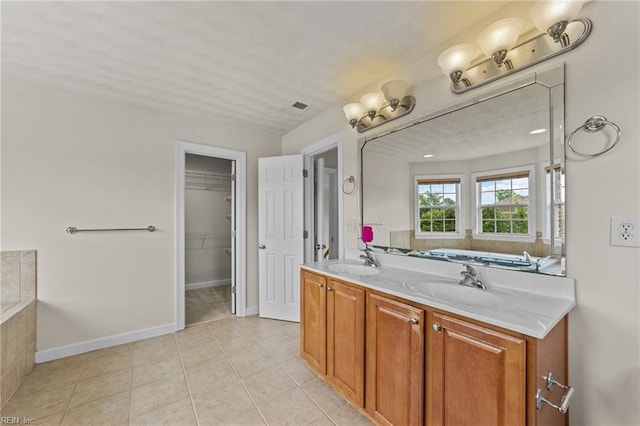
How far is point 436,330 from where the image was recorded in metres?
1.23

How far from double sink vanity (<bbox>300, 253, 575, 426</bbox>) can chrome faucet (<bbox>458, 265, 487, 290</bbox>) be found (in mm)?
20

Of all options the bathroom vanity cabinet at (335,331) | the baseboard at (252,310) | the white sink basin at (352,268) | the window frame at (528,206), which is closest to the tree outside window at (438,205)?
the window frame at (528,206)

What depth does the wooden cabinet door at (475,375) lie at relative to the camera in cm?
98

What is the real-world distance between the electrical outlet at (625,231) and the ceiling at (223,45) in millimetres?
1265

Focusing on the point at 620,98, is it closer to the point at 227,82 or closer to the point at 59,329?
the point at 227,82

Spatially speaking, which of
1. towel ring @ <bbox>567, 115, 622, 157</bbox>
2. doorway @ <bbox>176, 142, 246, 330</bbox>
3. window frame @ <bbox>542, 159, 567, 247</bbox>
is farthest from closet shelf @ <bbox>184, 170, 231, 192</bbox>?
towel ring @ <bbox>567, 115, 622, 157</bbox>

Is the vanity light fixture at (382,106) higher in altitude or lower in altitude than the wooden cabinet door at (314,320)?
higher

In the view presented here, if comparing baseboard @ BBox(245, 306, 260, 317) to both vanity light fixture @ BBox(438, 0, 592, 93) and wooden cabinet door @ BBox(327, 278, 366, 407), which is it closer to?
wooden cabinet door @ BBox(327, 278, 366, 407)

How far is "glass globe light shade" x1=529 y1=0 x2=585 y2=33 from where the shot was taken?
1.17 meters

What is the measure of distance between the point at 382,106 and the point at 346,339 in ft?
5.85

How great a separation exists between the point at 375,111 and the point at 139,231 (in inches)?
101

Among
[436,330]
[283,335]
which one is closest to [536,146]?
[436,330]

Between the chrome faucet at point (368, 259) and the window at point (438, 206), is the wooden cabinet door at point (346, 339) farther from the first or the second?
the window at point (438, 206)

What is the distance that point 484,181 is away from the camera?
5.34 ft
